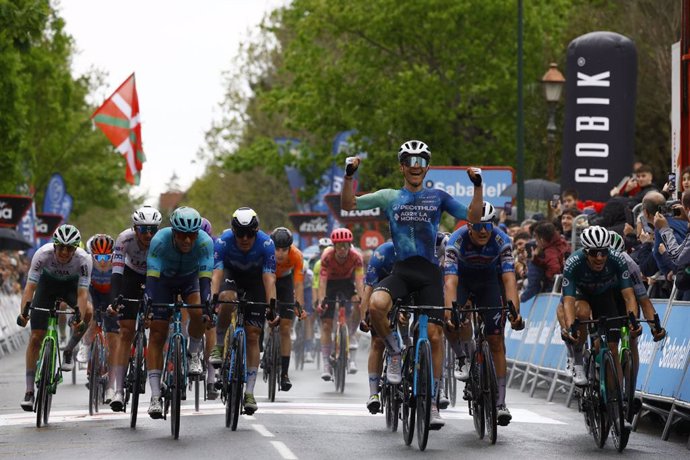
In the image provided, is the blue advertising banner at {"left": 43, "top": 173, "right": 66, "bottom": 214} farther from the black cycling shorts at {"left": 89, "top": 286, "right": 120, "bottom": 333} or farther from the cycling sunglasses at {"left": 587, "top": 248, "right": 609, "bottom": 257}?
the cycling sunglasses at {"left": 587, "top": 248, "right": 609, "bottom": 257}

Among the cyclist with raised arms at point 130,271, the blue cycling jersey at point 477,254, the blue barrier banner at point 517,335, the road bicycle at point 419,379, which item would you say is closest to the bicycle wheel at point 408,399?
the road bicycle at point 419,379

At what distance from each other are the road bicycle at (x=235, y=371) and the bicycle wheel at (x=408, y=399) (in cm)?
187

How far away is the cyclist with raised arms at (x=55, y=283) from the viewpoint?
16.5 metres

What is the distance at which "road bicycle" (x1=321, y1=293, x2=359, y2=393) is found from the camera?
833 inches

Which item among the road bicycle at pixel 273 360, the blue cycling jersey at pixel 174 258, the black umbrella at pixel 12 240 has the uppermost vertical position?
the black umbrella at pixel 12 240

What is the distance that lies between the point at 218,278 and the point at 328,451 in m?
3.31

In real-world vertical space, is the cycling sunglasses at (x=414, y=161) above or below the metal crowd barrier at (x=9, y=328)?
above

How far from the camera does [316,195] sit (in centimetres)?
5434

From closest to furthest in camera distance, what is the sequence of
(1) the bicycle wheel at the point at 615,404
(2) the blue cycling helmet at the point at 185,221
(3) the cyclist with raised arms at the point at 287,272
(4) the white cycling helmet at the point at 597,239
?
(1) the bicycle wheel at the point at 615,404 → (4) the white cycling helmet at the point at 597,239 → (2) the blue cycling helmet at the point at 185,221 → (3) the cyclist with raised arms at the point at 287,272

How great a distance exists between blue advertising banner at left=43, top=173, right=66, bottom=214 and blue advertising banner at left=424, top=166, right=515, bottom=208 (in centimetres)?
2754

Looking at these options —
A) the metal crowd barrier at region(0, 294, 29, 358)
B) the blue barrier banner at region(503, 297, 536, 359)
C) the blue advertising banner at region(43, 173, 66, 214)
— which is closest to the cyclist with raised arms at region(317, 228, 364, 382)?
the blue barrier banner at region(503, 297, 536, 359)

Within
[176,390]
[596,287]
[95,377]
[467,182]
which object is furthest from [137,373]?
[467,182]

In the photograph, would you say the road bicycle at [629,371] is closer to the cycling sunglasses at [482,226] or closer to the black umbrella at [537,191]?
the cycling sunglasses at [482,226]

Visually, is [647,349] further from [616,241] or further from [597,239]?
[597,239]
